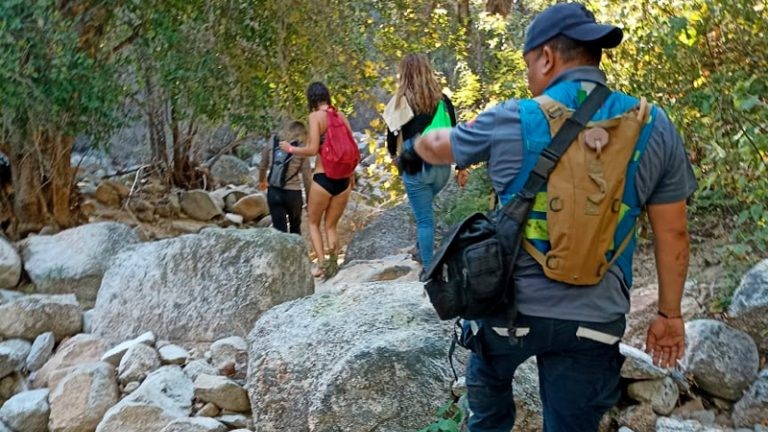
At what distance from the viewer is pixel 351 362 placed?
13.0ft

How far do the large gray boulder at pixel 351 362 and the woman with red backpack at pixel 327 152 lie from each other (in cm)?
222

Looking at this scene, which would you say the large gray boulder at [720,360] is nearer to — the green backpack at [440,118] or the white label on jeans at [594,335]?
the white label on jeans at [594,335]

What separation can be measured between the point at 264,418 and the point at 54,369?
1.92 meters

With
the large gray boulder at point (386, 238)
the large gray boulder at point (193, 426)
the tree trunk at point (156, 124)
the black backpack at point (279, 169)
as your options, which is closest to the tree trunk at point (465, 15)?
the large gray boulder at point (386, 238)

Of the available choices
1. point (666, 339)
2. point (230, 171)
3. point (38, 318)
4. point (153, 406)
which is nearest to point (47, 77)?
point (38, 318)

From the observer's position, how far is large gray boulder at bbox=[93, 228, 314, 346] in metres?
5.45

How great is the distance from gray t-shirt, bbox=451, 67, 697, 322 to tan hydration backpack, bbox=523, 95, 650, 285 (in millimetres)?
59

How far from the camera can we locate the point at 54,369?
5477 mm

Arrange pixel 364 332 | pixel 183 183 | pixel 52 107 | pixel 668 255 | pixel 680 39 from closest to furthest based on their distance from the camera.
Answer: pixel 668 255 < pixel 364 332 < pixel 680 39 < pixel 52 107 < pixel 183 183

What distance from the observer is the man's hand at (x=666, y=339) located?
2.61 m

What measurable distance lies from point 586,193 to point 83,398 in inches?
141

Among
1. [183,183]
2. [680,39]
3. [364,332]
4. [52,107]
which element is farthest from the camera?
[183,183]

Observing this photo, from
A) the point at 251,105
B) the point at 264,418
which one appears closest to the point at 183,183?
the point at 251,105

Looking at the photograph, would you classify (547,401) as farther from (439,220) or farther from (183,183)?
(183,183)
